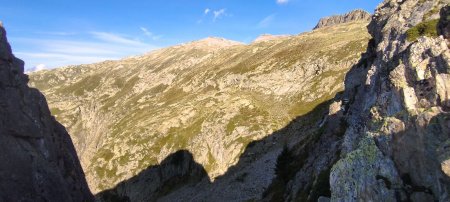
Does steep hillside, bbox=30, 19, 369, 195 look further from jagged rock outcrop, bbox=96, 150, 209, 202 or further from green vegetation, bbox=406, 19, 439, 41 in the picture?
green vegetation, bbox=406, 19, 439, 41

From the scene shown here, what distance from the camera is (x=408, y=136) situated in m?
24.4

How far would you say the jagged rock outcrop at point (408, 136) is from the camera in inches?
879

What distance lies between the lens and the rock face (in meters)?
54.0

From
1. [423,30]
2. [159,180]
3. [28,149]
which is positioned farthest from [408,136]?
[159,180]

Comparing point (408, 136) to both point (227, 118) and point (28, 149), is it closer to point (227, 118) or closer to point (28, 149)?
point (28, 149)

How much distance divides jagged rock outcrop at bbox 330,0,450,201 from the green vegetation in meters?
0.16

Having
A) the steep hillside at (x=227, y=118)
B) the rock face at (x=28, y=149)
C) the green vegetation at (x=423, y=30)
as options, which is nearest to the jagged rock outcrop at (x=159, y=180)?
the steep hillside at (x=227, y=118)

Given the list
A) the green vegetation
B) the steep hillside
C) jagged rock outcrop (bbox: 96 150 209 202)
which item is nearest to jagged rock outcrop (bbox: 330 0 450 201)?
the green vegetation

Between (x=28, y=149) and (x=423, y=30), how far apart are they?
173 ft

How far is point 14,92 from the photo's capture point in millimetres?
61844

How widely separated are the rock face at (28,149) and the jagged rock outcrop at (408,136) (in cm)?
4212

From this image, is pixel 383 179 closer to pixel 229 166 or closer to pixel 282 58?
pixel 229 166

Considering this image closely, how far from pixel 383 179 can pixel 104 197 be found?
120962mm

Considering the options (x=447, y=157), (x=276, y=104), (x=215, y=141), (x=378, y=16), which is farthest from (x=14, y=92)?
(x=276, y=104)
